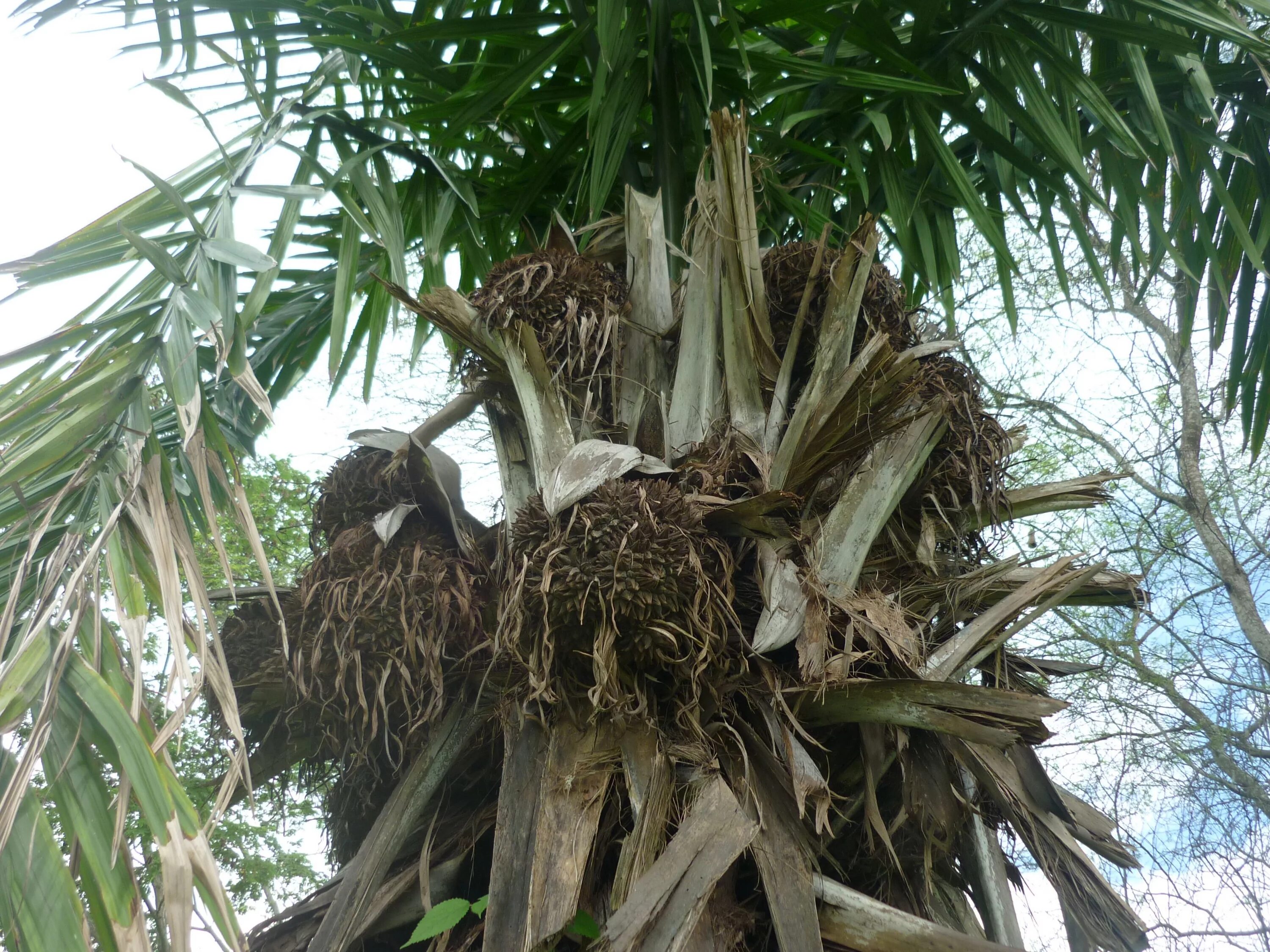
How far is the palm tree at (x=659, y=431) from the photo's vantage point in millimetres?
1341

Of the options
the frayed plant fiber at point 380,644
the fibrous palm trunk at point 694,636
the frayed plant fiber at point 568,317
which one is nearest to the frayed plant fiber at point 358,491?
the fibrous palm trunk at point 694,636

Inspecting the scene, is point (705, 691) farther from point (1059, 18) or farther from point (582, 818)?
point (1059, 18)

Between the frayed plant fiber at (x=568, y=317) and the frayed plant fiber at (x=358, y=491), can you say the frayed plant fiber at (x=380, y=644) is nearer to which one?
the frayed plant fiber at (x=358, y=491)

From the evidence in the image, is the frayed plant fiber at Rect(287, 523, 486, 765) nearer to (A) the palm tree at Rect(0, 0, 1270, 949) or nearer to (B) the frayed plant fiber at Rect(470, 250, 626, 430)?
(A) the palm tree at Rect(0, 0, 1270, 949)

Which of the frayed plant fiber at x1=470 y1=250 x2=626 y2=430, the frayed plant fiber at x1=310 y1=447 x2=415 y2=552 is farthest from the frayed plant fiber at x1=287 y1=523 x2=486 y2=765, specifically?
the frayed plant fiber at x1=470 y1=250 x2=626 y2=430

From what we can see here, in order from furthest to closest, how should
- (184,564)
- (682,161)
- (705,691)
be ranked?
(682,161)
(705,691)
(184,564)

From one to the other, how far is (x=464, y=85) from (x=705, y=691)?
1627mm

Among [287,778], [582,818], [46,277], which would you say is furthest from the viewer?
[287,778]

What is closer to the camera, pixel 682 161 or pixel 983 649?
pixel 983 649

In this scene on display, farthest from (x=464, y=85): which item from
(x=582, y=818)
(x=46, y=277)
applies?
(x=582, y=818)

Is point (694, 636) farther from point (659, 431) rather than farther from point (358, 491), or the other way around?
point (358, 491)

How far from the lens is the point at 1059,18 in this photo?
7.42 ft

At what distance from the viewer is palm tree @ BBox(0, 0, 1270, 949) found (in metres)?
1.34

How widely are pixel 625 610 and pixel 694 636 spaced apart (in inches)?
5.3
